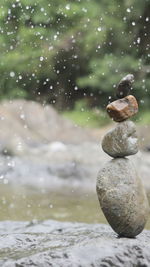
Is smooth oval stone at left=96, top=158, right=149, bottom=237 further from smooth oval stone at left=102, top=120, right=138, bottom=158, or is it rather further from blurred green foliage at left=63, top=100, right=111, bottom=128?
blurred green foliage at left=63, top=100, right=111, bottom=128

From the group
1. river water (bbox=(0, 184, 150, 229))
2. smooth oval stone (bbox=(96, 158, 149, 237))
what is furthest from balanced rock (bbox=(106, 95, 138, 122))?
river water (bbox=(0, 184, 150, 229))

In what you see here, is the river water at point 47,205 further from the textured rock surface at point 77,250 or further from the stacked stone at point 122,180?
the stacked stone at point 122,180

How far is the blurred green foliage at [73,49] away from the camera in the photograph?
14.2 meters

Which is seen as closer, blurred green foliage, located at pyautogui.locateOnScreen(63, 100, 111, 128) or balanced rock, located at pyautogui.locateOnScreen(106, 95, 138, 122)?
balanced rock, located at pyautogui.locateOnScreen(106, 95, 138, 122)

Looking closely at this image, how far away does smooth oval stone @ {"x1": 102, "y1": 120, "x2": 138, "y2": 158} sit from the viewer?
368cm

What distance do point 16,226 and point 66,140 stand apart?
631 centimetres

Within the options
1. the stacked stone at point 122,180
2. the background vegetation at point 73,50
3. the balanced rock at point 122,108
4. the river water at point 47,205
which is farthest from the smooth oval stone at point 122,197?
the background vegetation at point 73,50

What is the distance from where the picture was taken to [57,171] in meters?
8.77

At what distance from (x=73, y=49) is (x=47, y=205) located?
27.3 ft

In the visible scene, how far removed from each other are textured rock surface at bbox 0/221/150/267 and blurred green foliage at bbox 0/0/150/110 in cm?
1018

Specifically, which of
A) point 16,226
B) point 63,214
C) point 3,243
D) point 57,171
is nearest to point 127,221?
point 3,243

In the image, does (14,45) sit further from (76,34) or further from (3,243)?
(3,243)

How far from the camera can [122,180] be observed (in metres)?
3.59

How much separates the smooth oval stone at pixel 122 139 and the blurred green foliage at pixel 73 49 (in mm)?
10261
